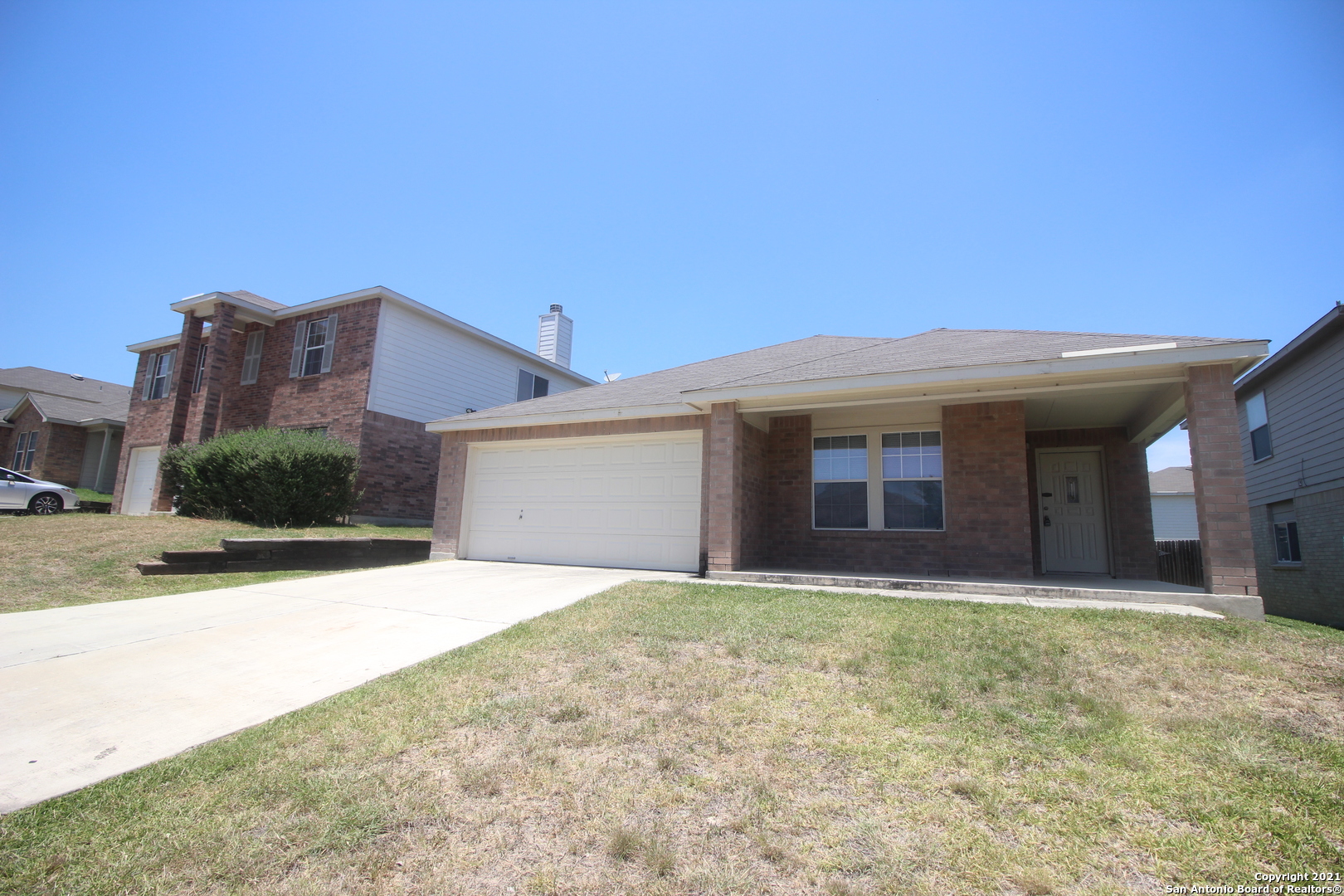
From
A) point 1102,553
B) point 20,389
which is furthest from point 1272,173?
point 20,389

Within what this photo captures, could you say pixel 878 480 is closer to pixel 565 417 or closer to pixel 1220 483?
pixel 1220 483

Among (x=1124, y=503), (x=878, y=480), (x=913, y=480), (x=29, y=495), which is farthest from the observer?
(x=29, y=495)

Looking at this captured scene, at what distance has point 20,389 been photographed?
28.7 m

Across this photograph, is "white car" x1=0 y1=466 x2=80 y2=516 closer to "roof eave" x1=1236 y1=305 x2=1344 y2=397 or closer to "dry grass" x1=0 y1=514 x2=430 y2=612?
"dry grass" x1=0 y1=514 x2=430 y2=612

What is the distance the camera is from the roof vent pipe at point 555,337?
21.7 meters

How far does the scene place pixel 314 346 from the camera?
17.1 meters

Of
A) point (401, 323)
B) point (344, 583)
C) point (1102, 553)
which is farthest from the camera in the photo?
point (401, 323)

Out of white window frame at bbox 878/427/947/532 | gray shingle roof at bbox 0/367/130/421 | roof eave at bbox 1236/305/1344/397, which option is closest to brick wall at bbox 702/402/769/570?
white window frame at bbox 878/427/947/532

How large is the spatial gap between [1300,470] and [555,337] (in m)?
19.4

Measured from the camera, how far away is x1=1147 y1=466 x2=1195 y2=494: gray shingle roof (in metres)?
27.2

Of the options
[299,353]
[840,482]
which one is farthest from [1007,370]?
[299,353]

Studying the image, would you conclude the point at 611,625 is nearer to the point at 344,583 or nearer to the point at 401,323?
the point at 344,583

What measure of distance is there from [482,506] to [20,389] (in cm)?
3111

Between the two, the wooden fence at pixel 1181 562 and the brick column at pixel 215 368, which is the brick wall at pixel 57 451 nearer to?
the brick column at pixel 215 368
